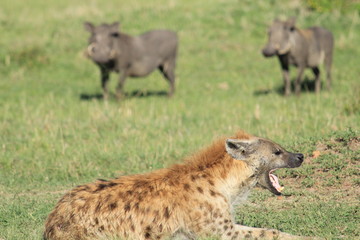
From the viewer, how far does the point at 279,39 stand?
570 inches

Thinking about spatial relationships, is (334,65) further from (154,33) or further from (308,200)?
(308,200)

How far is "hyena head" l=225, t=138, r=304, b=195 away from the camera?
569 centimetres

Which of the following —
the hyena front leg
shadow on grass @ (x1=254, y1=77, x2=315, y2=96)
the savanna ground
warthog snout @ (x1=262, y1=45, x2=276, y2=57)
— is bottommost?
shadow on grass @ (x1=254, y1=77, x2=315, y2=96)

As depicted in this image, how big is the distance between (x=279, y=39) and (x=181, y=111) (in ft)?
11.3

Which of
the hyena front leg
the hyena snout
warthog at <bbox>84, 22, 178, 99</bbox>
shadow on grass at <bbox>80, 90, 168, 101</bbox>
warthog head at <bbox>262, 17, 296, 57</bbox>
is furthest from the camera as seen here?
warthog head at <bbox>262, 17, 296, 57</bbox>

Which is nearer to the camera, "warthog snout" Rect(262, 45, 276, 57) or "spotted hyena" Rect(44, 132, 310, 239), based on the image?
"spotted hyena" Rect(44, 132, 310, 239)

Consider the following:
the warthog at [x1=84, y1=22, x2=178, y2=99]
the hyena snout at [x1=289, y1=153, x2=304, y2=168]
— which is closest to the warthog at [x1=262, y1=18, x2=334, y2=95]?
the warthog at [x1=84, y1=22, x2=178, y2=99]

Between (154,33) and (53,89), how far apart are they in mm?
2617

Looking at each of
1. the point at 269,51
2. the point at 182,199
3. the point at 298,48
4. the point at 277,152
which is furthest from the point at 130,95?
the point at 182,199

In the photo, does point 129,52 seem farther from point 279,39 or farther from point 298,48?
point 298,48

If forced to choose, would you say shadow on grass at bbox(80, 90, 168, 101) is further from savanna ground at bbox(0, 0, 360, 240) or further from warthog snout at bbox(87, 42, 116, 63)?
warthog snout at bbox(87, 42, 116, 63)

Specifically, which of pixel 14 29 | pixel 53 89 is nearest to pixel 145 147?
pixel 53 89

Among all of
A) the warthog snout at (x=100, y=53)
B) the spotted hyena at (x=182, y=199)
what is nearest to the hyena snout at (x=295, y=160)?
the spotted hyena at (x=182, y=199)

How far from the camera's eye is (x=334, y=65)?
52.4ft
